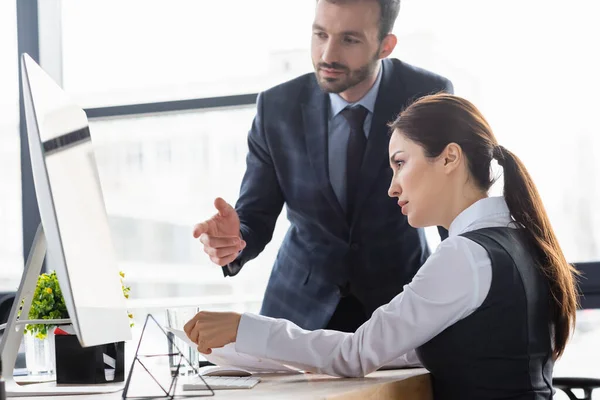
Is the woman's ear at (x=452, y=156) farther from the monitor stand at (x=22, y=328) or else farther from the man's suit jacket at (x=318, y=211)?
the monitor stand at (x=22, y=328)

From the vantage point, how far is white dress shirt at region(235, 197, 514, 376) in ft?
4.45

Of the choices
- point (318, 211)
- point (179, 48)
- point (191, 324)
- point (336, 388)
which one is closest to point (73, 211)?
point (191, 324)

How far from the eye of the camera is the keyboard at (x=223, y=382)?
50.8 inches

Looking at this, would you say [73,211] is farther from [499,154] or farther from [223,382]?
[499,154]

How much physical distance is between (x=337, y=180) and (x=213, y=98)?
1.13 metres

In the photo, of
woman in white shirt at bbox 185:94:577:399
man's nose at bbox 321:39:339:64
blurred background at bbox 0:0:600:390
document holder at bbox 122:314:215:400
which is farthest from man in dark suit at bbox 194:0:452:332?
blurred background at bbox 0:0:600:390

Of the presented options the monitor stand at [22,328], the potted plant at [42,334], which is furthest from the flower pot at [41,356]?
the monitor stand at [22,328]

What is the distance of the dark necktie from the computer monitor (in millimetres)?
978

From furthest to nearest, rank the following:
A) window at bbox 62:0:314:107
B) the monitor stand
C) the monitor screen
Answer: window at bbox 62:0:314:107, the monitor stand, the monitor screen

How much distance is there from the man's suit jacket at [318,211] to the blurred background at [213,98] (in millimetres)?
716

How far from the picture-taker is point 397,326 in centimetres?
138

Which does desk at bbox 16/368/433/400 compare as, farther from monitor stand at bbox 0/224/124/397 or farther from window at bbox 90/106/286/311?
window at bbox 90/106/286/311

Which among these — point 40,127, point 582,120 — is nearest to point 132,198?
point 582,120

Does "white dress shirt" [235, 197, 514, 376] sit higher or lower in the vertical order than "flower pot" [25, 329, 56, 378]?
higher
